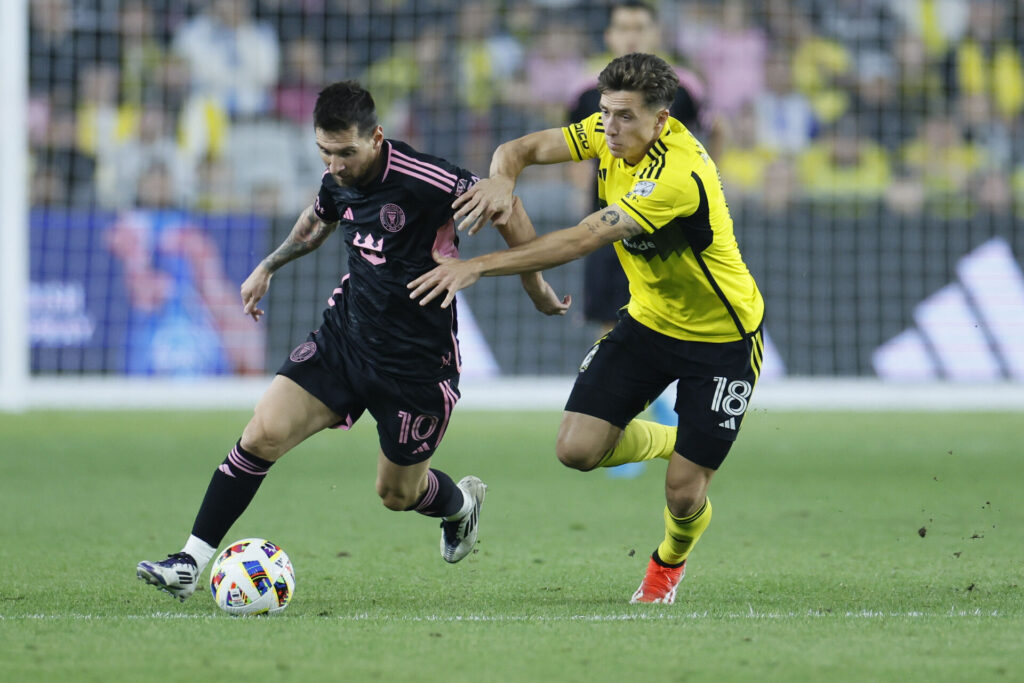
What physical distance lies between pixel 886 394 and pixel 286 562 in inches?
351

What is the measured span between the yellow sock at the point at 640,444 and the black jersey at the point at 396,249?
813mm

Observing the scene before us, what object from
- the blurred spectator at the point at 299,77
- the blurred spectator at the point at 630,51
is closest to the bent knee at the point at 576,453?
the blurred spectator at the point at 630,51

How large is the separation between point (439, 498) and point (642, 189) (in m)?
1.54

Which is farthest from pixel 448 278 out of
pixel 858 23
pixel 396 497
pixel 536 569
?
pixel 858 23

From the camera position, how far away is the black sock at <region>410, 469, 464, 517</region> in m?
5.65

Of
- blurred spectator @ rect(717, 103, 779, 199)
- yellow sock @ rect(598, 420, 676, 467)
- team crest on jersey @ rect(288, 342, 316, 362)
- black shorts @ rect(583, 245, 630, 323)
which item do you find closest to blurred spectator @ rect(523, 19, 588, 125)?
blurred spectator @ rect(717, 103, 779, 199)

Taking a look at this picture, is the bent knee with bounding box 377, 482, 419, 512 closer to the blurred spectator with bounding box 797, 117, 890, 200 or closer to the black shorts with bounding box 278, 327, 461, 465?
the black shorts with bounding box 278, 327, 461, 465

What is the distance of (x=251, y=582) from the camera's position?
473cm

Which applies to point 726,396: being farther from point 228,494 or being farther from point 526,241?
point 228,494

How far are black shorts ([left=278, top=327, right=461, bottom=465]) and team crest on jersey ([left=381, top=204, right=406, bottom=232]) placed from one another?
1.57ft

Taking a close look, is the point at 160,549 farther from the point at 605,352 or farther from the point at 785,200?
the point at 785,200

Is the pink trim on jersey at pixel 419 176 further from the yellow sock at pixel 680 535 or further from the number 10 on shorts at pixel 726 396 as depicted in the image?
the yellow sock at pixel 680 535

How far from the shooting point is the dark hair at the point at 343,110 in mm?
4859

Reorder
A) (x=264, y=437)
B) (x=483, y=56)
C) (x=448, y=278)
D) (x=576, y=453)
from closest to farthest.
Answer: (x=448, y=278) → (x=264, y=437) → (x=576, y=453) → (x=483, y=56)
